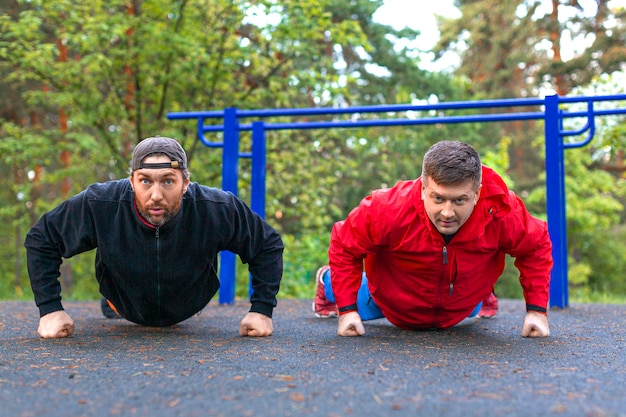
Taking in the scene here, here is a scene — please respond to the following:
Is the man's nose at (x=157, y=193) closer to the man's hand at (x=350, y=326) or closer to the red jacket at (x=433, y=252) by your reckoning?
the red jacket at (x=433, y=252)

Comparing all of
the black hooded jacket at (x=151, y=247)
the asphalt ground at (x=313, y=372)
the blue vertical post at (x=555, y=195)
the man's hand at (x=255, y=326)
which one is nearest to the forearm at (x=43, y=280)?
the black hooded jacket at (x=151, y=247)

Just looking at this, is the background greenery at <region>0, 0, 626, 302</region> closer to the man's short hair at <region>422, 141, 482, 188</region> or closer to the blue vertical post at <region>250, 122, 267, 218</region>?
the blue vertical post at <region>250, 122, 267, 218</region>

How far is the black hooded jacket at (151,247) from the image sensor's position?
9.82 ft

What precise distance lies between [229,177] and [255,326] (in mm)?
2055

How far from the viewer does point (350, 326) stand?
307cm

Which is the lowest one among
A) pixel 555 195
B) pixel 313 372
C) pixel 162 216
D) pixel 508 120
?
pixel 313 372

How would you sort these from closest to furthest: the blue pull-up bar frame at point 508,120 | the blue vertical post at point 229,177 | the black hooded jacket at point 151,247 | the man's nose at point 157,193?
the man's nose at point 157,193 < the black hooded jacket at point 151,247 < the blue pull-up bar frame at point 508,120 < the blue vertical post at point 229,177

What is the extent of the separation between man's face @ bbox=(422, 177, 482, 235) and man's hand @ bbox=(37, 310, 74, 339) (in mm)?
1575

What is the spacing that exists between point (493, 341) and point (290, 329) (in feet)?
3.20

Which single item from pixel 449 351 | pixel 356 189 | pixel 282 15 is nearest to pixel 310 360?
pixel 449 351

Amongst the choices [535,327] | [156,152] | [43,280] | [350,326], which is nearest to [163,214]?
[156,152]

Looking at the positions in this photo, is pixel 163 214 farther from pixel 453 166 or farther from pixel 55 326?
pixel 453 166

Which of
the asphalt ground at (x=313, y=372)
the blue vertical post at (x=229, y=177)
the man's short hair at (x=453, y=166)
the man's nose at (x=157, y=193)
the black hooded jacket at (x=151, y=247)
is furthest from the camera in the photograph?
the blue vertical post at (x=229, y=177)

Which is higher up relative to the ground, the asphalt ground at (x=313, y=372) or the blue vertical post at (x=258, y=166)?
the blue vertical post at (x=258, y=166)
